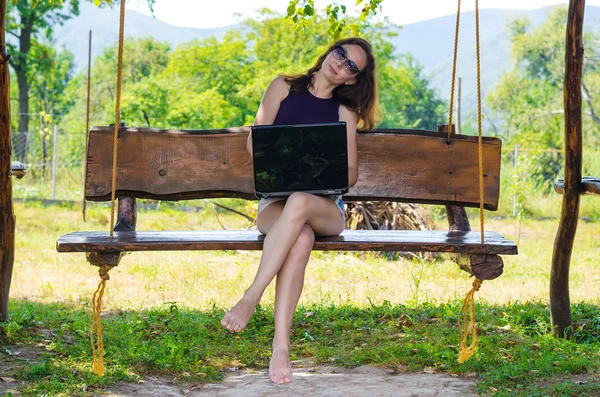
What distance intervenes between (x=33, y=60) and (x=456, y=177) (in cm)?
2272

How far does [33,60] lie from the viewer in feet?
83.1

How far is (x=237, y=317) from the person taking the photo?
3594 millimetres

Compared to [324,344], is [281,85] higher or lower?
higher

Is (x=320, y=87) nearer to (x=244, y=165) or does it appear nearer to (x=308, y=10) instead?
(x=244, y=165)

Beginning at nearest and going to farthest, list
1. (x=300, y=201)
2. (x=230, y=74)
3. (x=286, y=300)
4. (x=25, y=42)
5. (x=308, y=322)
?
(x=286, y=300)
(x=300, y=201)
(x=308, y=322)
(x=230, y=74)
(x=25, y=42)

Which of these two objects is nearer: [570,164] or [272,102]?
[272,102]

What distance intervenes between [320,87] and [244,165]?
0.63m

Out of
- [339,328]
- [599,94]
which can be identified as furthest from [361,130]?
[599,94]

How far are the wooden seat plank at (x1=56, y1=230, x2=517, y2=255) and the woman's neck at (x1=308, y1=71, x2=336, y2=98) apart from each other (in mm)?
788

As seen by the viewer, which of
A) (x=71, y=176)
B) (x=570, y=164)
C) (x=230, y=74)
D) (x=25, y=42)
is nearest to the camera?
(x=570, y=164)

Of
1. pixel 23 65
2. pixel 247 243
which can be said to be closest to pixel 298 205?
pixel 247 243

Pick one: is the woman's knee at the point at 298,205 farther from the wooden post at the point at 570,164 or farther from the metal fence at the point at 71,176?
the metal fence at the point at 71,176

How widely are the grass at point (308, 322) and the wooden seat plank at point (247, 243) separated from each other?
63 centimetres

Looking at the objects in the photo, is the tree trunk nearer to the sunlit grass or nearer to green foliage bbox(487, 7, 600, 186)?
green foliage bbox(487, 7, 600, 186)
